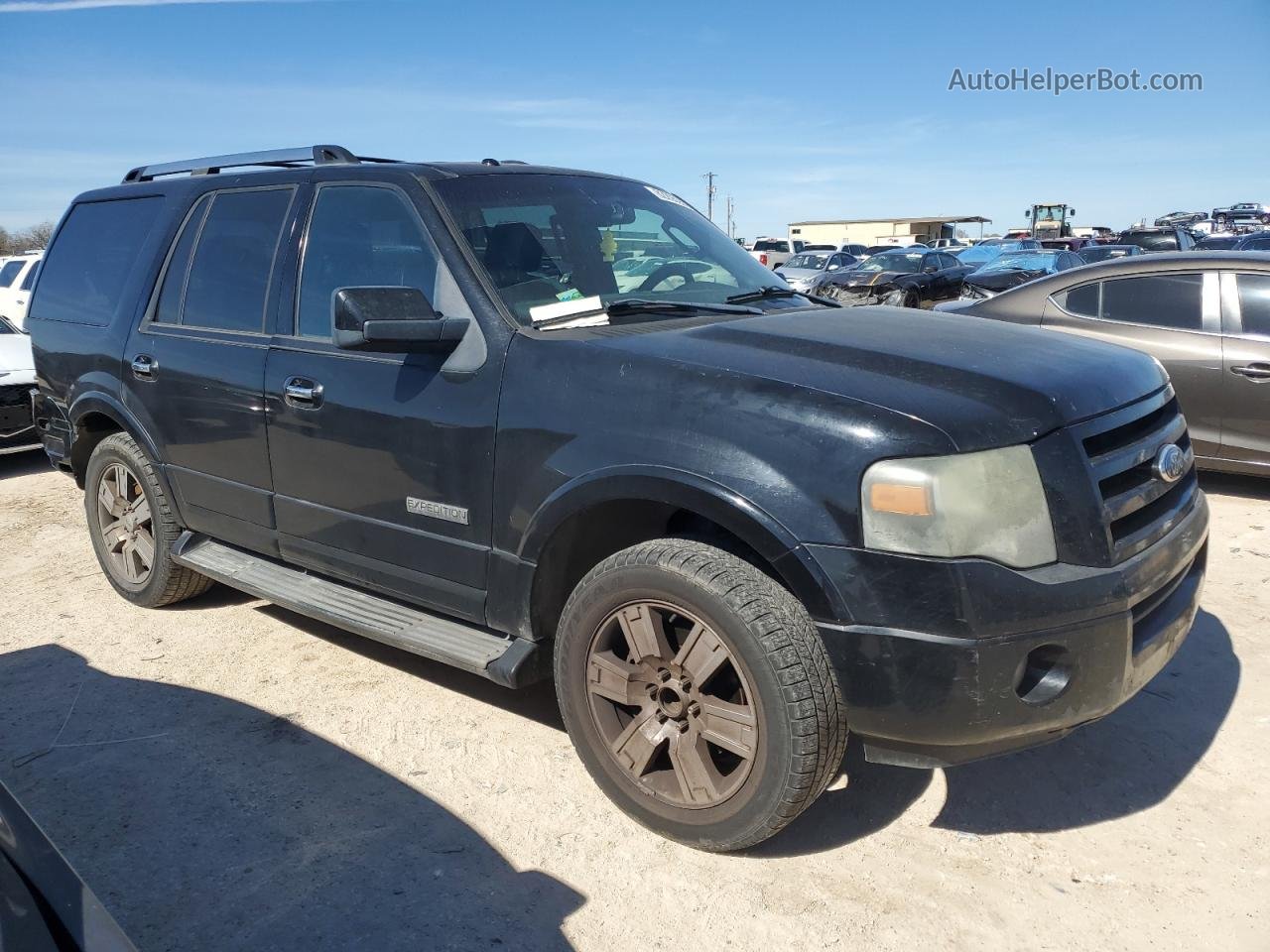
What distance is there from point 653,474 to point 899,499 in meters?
0.66

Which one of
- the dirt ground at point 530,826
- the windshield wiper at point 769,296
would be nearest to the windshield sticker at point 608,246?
the windshield wiper at point 769,296

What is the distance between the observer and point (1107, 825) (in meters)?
2.99

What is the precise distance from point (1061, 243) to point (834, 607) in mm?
34535

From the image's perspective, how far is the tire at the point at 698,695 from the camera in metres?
2.53

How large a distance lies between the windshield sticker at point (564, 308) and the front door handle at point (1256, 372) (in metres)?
4.74

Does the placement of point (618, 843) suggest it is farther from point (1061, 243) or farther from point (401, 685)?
point (1061, 243)

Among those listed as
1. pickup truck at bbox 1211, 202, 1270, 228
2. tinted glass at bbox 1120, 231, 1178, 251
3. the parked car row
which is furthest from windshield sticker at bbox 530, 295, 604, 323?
pickup truck at bbox 1211, 202, 1270, 228

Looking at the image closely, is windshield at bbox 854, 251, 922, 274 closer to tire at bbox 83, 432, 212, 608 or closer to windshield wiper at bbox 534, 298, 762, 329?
tire at bbox 83, 432, 212, 608

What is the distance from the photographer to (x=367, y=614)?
142 inches

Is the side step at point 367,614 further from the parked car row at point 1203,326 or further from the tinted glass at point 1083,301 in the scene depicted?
the tinted glass at point 1083,301

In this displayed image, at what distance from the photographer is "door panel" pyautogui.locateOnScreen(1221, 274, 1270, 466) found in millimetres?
6055

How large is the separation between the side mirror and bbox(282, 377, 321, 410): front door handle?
0.45m

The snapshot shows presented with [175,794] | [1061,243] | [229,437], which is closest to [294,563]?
[229,437]

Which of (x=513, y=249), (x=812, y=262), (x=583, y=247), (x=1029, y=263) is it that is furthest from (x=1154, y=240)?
(x=513, y=249)
